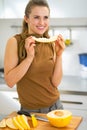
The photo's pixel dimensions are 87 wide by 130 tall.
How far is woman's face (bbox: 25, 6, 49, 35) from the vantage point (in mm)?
1534

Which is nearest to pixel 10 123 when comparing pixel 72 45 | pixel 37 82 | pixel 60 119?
pixel 60 119

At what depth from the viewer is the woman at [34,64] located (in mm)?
1491

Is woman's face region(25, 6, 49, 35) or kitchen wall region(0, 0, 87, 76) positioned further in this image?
kitchen wall region(0, 0, 87, 76)

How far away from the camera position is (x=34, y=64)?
1552mm

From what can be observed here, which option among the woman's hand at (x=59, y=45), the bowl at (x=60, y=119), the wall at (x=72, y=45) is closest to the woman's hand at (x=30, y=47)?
the woman's hand at (x=59, y=45)

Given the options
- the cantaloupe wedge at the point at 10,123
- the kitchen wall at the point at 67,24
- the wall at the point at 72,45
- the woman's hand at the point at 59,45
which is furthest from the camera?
the wall at the point at 72,45

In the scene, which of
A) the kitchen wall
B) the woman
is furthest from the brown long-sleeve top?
the kitchen wall

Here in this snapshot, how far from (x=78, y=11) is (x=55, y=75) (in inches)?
46.9

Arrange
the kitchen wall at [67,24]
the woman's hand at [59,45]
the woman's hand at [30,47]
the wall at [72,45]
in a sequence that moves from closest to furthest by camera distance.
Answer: the woman's hand at [30,47], the woman's hand at [59,45], the kitchen wall at [67,24], the wall at [72,45]

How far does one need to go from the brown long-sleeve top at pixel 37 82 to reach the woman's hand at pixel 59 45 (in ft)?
0.20

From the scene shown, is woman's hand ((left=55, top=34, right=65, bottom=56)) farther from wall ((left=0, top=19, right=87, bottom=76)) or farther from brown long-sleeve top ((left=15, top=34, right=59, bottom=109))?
wall ((left=0, top=19, right=87, bottom=76))

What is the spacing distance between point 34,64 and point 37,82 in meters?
0.10

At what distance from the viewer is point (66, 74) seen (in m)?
3.15

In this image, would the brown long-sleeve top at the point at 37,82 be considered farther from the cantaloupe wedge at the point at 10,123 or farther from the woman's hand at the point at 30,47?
the cantaloupe wedge at the point at 10,123
